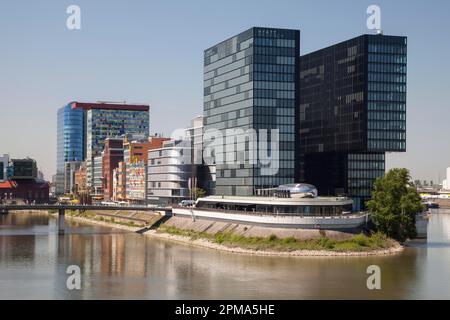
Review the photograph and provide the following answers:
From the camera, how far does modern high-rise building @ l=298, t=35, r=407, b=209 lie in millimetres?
176625

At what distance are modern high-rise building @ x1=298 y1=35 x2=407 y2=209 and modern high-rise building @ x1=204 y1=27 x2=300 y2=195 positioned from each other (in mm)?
19771

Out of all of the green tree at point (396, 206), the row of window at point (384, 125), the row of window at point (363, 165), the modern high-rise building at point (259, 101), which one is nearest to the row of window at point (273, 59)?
the modern high-rise building at point (259, 101)

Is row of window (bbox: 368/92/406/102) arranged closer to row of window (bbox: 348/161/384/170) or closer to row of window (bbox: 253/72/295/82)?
row of window (bbox: 348/161/384/170)

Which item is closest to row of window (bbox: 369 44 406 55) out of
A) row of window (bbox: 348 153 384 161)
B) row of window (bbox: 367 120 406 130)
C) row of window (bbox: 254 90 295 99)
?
row of window (bbox: 367 120 406 130)

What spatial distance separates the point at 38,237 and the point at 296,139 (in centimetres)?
6603

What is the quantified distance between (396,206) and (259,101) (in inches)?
1981

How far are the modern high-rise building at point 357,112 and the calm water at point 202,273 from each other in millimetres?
46793

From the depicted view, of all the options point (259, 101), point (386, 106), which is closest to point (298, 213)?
point (259, 101)

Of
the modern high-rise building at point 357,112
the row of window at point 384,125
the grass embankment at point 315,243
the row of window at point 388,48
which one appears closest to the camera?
the grass embankment at point 315,243

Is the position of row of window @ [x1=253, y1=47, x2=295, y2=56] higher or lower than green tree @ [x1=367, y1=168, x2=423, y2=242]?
higher

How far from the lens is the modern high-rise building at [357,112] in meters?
177

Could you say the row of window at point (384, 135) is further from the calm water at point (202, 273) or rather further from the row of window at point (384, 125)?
the calm water at point (202, 273)
